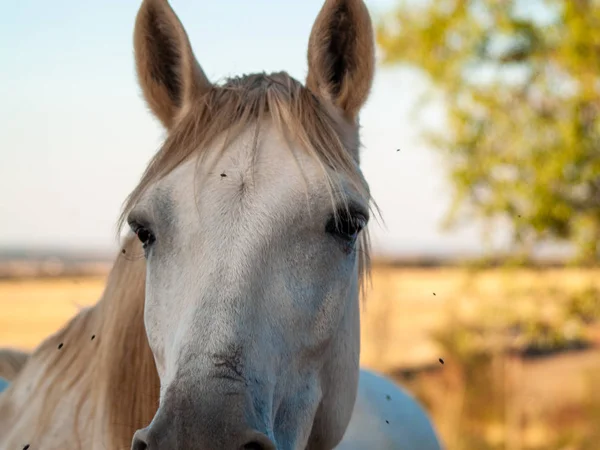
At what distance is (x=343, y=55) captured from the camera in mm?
2334

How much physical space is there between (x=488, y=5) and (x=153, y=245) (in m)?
6.93

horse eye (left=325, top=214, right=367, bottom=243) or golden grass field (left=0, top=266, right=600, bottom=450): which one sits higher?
horse eye (left=325, top=214, right=367, bottom=243)

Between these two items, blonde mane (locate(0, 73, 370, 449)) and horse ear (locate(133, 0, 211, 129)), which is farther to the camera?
horse ear (locate(133, 0, 211, 129))

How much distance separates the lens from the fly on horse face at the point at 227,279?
161 cm

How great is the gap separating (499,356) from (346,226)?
9.95 meters

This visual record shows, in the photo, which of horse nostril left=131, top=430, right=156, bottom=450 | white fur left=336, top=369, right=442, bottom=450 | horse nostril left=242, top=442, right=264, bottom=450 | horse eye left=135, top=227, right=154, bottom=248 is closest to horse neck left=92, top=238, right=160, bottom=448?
horse eye left=135, top=227, right=154, bottom=248

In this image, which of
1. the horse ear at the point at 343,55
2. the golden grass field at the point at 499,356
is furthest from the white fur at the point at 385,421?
the horse ear at the point at 343,55

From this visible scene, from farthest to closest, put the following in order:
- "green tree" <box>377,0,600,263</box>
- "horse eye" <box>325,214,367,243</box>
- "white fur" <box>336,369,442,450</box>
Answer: "green tree" <box>377,0,600,263</box>, "white fur" <box>336,369,442,450</box>, "horse eye" <box>325,214,367,243</box>

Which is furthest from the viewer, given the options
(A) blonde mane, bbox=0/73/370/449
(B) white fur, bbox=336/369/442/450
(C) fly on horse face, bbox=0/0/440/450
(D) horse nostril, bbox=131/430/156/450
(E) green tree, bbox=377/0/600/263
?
(E) green tree, bbox=377/0/600/263

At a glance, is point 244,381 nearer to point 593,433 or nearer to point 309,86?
point 309,86

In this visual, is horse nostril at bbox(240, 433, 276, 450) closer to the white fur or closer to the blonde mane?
the blonde mane

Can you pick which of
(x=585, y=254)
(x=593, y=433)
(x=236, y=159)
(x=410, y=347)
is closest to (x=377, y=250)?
(x=236, y=159)

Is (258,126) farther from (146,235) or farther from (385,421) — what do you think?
(385,421)

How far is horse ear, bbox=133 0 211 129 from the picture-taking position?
7.39 ft
